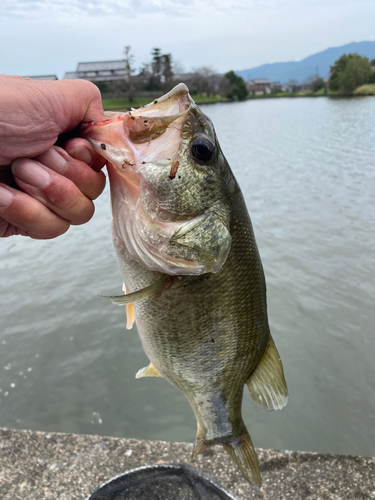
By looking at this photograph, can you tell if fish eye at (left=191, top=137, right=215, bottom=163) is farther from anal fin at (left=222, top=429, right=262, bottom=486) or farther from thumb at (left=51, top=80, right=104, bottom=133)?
anal fin at (left=222, top=429, right=262, bottom=486)

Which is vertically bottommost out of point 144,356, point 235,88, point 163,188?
point 144,356

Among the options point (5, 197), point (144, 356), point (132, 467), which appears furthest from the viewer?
point (144, 356)

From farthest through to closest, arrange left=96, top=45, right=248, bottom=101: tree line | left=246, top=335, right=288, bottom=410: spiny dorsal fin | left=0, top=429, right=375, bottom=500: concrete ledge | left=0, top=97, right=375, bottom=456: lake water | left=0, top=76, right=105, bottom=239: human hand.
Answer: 1. left=96, top=45, right=248, bottom=101: tree line
2. left=0, top=97, right=375, bottom=456: lake water
3. left=0, top=429, right=375, bottom=500: concrete ledge
4. left=246, top=335, right=288, bottom=410: spiny dorsal fin
5. left=0, top=76, right=105, bottom=239: human hand

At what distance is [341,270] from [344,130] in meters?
18.5

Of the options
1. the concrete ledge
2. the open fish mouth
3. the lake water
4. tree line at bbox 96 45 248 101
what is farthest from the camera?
tree line at bbox 96 45 248 101

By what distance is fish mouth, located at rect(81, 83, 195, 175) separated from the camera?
1.35 metres

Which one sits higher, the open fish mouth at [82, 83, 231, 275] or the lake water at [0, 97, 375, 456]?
the open fish mouth at [82, 83, 231, 275]

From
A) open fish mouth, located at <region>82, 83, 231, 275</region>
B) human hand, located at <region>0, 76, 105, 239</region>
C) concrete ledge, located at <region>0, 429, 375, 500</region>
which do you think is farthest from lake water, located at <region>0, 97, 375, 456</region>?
human hand, located at <region>0, 76, 105, 239</region>

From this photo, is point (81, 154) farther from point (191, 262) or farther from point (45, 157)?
point (191, 262)

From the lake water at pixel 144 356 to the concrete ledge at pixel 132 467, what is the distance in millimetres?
1024

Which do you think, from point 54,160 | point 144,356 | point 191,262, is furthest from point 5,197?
point 144,356

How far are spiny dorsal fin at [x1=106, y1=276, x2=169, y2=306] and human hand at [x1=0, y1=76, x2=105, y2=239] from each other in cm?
38

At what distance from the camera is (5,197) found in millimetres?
1334

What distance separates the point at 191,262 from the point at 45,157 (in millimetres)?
702
